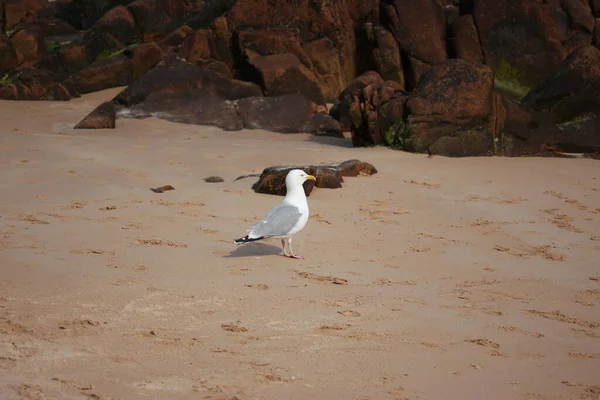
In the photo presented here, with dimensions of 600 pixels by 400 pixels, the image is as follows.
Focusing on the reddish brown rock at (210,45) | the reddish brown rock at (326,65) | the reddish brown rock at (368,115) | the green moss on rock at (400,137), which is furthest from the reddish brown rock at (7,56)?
the green moss on rock at (400,137)

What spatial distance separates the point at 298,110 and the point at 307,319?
10.7m

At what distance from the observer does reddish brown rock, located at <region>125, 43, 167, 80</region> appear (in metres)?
18.2

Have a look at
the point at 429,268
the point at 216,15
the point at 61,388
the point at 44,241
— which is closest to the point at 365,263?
the point at 429,268

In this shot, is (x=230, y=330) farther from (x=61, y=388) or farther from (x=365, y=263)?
(x=365, y=263)

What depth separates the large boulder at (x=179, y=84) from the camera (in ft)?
49.8

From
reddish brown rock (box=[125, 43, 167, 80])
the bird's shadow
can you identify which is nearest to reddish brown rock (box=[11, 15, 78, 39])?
reddish brown rock (box=[125, 43, 167, 80])

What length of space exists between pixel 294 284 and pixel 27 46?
16.6 m

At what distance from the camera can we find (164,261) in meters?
5.83

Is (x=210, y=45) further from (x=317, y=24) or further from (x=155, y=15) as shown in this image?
(x=155, y=15)

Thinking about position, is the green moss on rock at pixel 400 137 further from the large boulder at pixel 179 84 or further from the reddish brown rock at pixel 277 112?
the large boulder at pixel 179 84

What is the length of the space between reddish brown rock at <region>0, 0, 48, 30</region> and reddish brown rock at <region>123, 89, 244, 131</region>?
454 inches

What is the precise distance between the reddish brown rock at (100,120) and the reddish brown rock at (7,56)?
6906mm

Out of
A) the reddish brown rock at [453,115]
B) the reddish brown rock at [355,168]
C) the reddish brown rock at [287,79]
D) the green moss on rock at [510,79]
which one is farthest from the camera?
the green moss on rock at [510,79]

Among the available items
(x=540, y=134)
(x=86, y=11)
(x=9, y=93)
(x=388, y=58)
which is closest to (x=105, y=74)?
(x=9, y=93)
